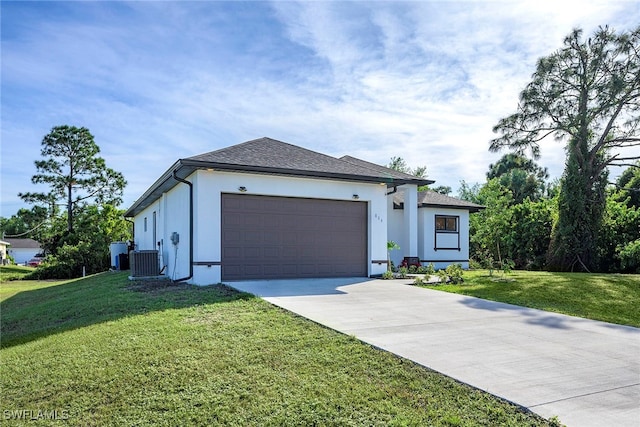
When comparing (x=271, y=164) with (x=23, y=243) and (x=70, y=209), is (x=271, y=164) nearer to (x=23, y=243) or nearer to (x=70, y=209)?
(x=70, y=209)

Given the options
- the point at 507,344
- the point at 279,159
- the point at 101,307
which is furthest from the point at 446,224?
the point at 101,307

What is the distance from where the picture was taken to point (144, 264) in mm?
13922

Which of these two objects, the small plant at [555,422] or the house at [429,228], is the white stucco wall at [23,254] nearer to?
the house at [429,228]

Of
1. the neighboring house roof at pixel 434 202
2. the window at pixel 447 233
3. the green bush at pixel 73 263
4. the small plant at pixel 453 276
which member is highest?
the neighboring house roof at pixel 434 202

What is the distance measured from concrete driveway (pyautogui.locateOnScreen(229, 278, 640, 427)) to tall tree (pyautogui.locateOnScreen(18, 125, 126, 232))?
29856 mm

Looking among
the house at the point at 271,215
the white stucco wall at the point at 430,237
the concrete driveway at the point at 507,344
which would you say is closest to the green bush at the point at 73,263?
the house at the point at 271,215

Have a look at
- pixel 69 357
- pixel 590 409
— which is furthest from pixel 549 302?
pixel 69 357

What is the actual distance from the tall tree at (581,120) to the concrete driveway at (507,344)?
10.7 m

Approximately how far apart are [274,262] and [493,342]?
23.2 feet

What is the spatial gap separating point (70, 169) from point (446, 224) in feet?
95.4

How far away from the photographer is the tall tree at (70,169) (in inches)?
1280

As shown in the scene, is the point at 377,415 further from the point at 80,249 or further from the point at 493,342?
the point at 80,249

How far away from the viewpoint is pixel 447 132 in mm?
17906

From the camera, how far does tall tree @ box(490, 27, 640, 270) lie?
1523 cm
